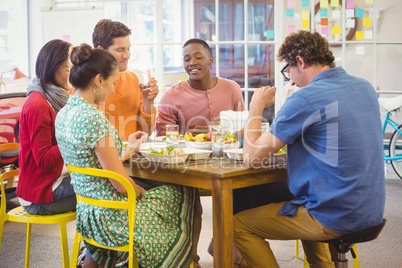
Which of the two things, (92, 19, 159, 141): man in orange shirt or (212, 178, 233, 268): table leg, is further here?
(92, 19, 159, 141): man in orange shirt

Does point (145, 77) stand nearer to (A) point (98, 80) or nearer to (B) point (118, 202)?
(A) point (98, 80)

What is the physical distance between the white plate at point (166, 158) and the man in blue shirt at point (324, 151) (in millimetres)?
299

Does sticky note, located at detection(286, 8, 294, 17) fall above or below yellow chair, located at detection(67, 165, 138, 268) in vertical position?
above

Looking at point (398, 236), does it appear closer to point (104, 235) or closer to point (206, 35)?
point (104, 235)

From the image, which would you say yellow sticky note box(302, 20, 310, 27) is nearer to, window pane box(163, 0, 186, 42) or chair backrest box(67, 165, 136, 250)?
window pane box(163, 0, 186, 42)

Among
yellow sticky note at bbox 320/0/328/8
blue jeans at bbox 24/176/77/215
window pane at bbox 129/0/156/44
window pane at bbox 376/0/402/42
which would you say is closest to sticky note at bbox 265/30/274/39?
yellow sticky note at bbox 320/0/328/8

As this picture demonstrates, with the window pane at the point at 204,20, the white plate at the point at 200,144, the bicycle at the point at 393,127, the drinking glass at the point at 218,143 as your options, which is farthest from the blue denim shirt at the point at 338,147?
the window pane at the point at 204,20

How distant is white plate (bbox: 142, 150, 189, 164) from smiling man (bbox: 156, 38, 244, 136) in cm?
104

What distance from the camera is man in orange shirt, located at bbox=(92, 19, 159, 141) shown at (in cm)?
303

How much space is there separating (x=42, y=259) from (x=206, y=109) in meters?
1.37

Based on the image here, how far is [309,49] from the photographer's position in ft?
6.67

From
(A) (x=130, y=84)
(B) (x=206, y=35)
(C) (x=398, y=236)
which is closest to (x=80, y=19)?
(B) (x=206, y=35)

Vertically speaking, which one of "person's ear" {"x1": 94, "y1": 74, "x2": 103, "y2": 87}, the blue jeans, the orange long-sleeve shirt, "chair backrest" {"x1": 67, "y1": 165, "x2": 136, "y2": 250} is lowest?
the blue jeans

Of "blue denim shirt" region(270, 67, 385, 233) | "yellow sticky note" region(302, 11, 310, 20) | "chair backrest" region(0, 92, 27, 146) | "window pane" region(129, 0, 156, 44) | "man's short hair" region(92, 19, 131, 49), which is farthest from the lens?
"window pane" region(129, 0, 156, 44)
